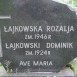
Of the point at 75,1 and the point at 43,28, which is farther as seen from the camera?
the point at 75,1

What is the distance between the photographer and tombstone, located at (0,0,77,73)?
4.91 metres

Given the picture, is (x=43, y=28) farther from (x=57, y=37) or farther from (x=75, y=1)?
(x=75, y=1)

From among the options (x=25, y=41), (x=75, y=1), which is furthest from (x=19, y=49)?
(x=75, y=1)

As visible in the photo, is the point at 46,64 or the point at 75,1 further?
the point at 75,1

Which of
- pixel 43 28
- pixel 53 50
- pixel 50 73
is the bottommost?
pixel 50 73

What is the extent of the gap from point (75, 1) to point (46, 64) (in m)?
Result: 7.08

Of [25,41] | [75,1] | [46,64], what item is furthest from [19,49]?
[75,1]

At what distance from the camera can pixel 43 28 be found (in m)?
4.94

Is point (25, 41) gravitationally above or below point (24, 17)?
below

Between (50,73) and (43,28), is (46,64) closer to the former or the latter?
(50,73)

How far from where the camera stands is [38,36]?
16.3 ft

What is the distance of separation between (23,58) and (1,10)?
800 mm

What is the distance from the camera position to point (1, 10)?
493 cm

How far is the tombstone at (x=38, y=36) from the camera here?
4.91 metres
